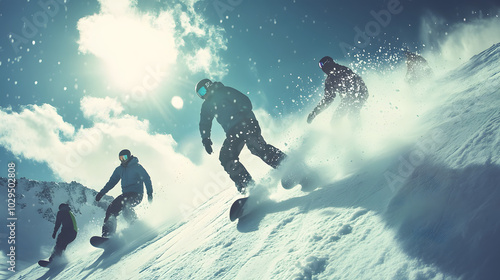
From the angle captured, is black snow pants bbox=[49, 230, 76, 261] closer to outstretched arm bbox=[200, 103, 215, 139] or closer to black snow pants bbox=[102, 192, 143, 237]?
black snow pants bbox=[102, 192, 143, 237]

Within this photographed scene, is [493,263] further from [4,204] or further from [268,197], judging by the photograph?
[4,204]

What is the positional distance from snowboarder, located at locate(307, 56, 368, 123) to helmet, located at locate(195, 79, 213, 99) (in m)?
2.32

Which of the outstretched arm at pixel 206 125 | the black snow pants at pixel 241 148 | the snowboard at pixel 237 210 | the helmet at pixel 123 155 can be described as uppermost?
the helmet at pixel 123 155

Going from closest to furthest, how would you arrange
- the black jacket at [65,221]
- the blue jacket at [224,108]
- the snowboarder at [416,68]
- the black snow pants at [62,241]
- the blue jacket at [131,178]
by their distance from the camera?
the blue jacket at [224,108] < the blue jacket at [131,178] < the black snow pants at [62,241] < the black jacket at [65,221] < the snowboarder at [416,68]

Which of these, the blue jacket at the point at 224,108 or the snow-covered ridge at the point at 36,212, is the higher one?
the snow-covered ridge at the point at 36,212

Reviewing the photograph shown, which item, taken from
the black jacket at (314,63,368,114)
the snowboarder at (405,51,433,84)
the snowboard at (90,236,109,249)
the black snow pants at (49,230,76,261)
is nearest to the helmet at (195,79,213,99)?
the black jacket at (314,63,368,114)

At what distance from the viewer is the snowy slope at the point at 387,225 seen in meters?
1.41

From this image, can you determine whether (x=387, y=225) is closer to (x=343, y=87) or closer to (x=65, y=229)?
(x=343, y=87)

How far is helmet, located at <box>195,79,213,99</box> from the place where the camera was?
5531 millimetres

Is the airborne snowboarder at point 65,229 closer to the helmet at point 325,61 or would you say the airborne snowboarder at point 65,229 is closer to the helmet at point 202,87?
the helmet at point 202,87

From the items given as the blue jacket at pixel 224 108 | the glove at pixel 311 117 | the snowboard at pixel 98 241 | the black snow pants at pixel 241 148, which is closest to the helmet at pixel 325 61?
the glove at pixel 311 117

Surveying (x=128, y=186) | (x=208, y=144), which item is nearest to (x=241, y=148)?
(x=208, y=144)

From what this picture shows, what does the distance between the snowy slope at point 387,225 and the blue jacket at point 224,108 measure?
194cm

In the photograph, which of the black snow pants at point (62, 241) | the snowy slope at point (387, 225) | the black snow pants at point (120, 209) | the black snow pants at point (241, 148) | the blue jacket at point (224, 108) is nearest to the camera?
the snowy slope at point (387, 225)
